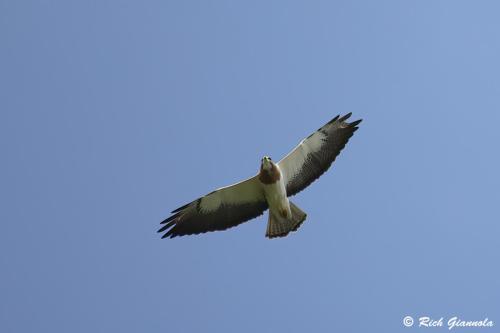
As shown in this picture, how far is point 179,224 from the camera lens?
13.2m

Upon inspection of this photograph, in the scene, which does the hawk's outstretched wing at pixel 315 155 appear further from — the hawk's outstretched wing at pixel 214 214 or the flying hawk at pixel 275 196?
the hawk's outstretched wing at pixel 214 214

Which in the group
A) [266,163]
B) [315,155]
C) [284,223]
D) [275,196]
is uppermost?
[315,155]

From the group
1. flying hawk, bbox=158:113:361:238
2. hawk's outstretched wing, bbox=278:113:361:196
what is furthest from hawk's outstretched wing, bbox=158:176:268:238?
hawk's outstretched wing, bbox=278:113:361:196

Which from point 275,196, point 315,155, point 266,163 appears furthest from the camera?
point 315,155

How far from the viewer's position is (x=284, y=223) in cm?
1295

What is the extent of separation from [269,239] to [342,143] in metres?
2.25

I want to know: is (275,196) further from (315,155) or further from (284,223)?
(315,155)

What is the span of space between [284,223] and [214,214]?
1356mm

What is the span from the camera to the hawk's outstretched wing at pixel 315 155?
511 inches

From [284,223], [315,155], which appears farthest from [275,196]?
[315,155]

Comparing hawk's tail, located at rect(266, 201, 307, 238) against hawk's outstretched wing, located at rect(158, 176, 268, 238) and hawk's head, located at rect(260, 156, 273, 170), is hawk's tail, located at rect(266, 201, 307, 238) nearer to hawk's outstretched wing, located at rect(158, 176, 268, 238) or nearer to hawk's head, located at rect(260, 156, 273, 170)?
hawk's outstretched wing, located at rect(158, 176, 268, 238)

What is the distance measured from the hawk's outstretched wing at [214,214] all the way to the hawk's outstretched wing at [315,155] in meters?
0.70

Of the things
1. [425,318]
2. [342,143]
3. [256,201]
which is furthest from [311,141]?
[425,318]

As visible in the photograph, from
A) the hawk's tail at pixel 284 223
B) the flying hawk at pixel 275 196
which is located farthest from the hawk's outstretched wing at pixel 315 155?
the hawk's tail at pixel 284 223
